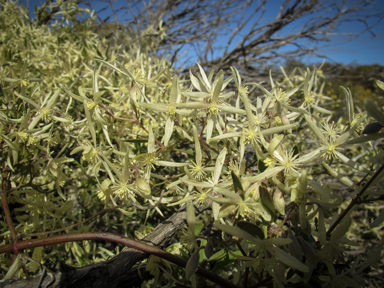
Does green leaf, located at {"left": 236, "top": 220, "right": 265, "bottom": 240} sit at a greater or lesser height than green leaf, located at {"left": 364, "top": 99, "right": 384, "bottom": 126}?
lesser

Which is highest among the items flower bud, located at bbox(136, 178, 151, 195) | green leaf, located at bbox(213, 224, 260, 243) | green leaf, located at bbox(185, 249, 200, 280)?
flower bud, located at bbox(136, 178, 151, 195)

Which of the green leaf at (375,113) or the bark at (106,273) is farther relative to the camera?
the bark at (106,273)

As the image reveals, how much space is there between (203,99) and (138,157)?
0.30 metres

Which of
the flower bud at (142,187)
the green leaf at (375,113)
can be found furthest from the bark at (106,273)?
the green leaf at (375,113)

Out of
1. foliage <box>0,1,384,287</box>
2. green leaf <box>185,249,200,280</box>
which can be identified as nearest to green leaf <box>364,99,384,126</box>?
foliage <box>0,1,384,287</box>

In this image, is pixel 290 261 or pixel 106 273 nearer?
pixel 290 261

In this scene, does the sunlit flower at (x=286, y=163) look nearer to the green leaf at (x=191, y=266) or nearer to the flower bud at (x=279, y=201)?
the flower bud at (x=279, y=201)

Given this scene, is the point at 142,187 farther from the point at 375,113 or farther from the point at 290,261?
the point at 375,113

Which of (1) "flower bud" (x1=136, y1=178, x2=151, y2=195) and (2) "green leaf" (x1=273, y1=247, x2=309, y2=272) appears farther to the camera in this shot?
(1) "flower bud" (x1=136, y1=178, x2=151, y2=195)

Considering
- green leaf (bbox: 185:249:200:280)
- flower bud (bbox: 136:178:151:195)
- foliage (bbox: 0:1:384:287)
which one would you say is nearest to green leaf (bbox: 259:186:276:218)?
foliage (bbox: 0:1:384:287)

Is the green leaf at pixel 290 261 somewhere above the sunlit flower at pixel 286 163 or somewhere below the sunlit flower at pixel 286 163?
below

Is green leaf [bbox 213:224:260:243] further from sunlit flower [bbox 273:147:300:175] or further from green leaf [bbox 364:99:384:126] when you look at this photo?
green leaf [bbox 364:99:384:126]

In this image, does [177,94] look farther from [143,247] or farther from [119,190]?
[143,247]

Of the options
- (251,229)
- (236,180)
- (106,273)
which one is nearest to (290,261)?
(251,229)
